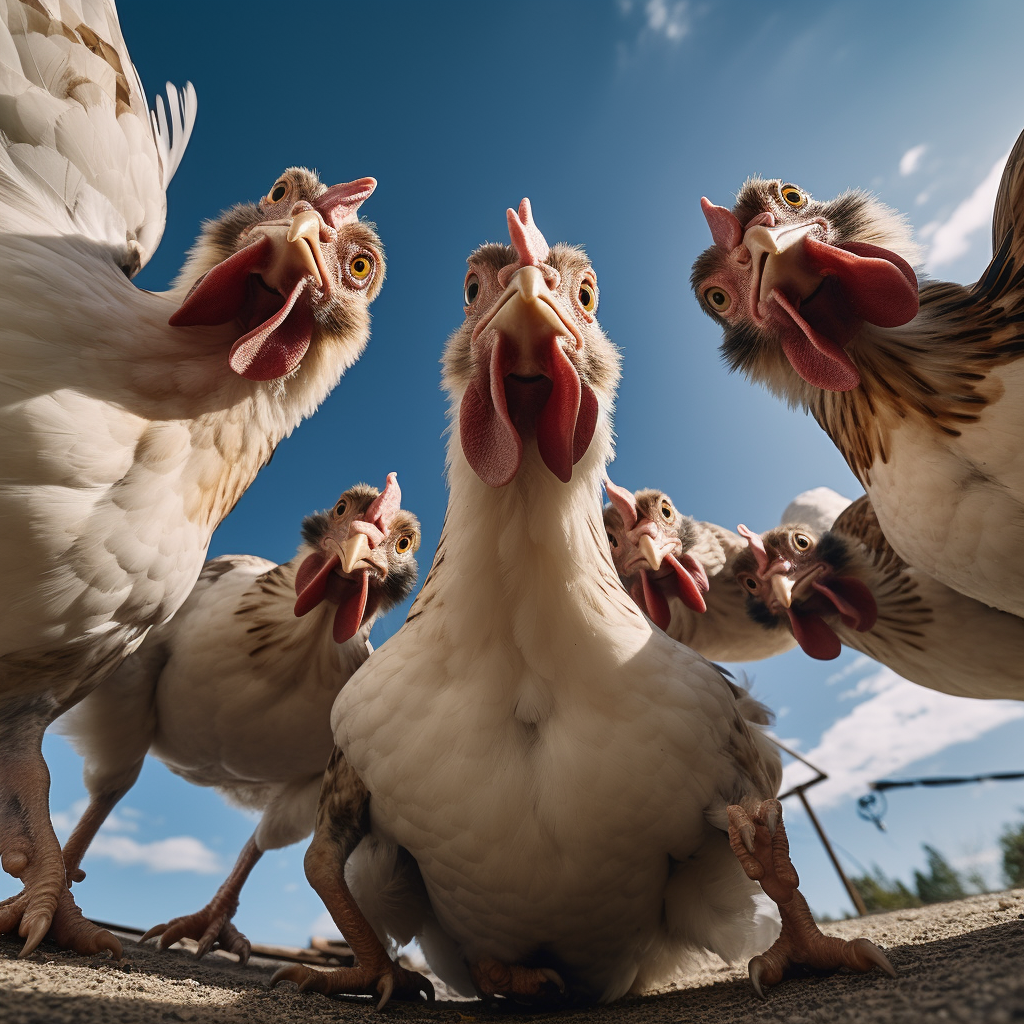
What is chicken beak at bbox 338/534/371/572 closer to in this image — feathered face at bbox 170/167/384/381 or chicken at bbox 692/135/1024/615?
feathered face at bbox 170/167/384/381

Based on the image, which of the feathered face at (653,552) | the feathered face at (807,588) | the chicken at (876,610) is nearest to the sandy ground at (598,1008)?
the chicken at (876,610)

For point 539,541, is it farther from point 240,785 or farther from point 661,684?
point 240,785

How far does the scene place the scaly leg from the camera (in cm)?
253

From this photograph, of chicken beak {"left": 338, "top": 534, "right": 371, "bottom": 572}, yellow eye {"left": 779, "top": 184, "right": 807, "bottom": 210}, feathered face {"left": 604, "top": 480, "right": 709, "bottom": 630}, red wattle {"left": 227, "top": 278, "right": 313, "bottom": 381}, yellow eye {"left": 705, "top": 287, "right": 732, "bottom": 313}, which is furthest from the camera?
feathered face {"left": 604, "top": 480, "right": 709, "bottom": 630}

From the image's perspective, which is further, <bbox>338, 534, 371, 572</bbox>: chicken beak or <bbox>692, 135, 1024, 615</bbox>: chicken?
<bbox>338, 534, 371, 572</bbox>: chicken beak

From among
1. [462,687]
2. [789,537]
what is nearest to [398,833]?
[462,687]

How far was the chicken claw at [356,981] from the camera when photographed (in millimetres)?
1438

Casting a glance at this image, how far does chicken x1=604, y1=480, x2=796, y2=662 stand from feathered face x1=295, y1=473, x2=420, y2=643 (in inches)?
38.1

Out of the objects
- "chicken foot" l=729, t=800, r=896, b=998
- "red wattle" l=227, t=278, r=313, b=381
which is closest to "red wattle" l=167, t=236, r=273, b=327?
"red wattle" l=227, t=278, r=313, b=381

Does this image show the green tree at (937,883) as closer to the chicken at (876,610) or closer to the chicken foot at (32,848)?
the chicken at (876,610)

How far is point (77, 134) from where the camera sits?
169cm

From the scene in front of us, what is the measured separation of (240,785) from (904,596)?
3.14 metres

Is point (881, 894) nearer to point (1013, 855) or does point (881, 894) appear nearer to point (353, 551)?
point (1013, 855)

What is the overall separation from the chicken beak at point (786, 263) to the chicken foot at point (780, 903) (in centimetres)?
152
